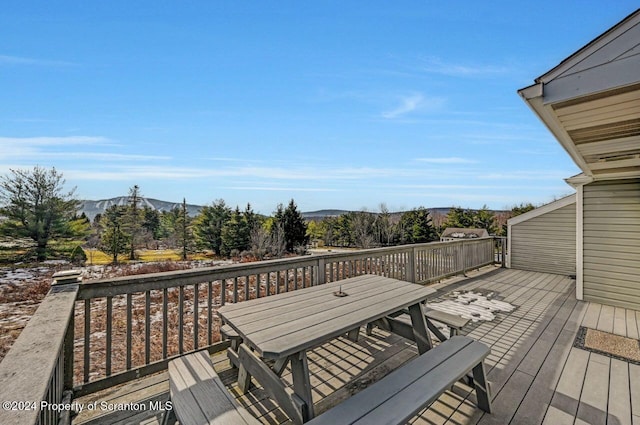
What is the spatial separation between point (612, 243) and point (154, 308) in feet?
34.5

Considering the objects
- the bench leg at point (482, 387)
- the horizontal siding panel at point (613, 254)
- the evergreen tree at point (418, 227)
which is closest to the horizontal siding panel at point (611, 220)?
the horizontal siding panel at point (613, 254)

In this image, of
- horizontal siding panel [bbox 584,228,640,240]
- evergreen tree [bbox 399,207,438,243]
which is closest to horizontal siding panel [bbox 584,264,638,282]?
horizontal siding panel [bbox 584,228,640,240]

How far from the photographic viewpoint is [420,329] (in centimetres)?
254

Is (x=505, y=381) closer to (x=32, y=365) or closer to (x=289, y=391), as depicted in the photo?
(x=289, y=391)

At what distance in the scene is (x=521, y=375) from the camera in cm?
251

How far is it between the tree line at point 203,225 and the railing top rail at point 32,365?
20.4m

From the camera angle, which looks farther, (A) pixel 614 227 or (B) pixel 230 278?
(A) pixel 614 227

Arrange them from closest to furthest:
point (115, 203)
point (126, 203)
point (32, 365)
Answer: point (32, 365) → point (115, 203) → point (126, 203)

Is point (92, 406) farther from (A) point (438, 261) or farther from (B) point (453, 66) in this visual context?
(B) point (453, 66)

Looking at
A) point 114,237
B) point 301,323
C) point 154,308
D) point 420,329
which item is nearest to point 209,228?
point 114,237

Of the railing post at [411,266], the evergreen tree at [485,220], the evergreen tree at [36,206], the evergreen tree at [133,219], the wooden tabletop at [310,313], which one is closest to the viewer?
the wooden tabletop at [310,313]

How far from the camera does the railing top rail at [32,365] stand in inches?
25.4

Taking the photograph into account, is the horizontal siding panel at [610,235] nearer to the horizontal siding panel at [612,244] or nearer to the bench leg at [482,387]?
the horizontal siding panel at [612,244]

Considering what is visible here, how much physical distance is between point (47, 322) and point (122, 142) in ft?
61.5
